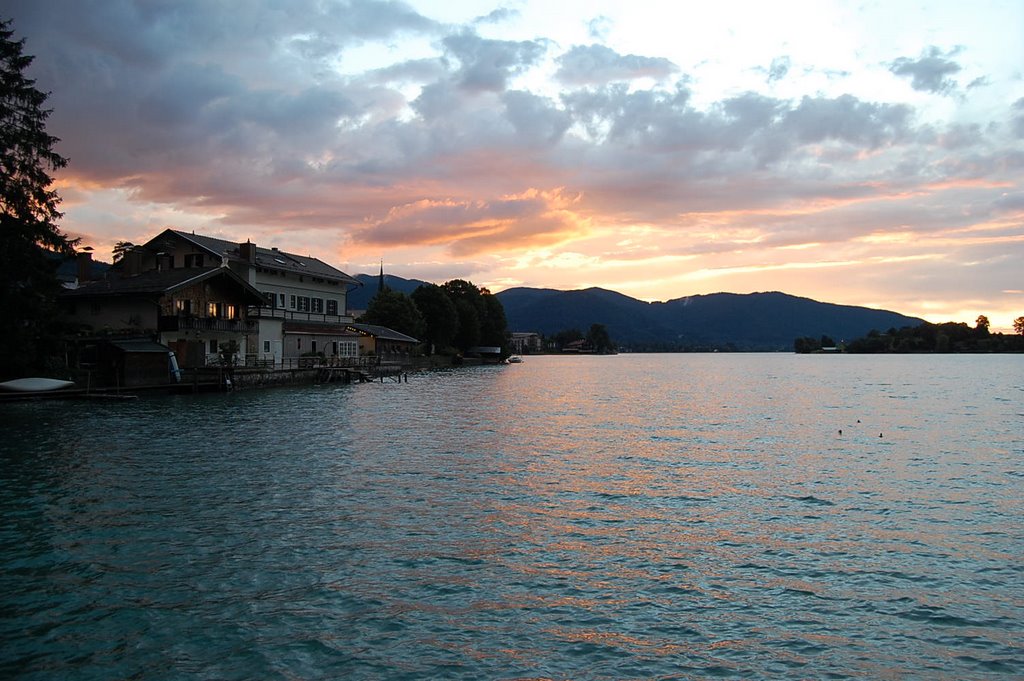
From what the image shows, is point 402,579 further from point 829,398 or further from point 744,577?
point 829,398

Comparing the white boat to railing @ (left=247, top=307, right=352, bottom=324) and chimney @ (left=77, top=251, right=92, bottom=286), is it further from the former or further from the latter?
chimney @ (left=77, top=251, right=92, bottom=286)

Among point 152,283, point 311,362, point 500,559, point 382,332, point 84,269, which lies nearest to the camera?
point 500,559

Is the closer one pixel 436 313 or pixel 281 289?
pixel 281 289

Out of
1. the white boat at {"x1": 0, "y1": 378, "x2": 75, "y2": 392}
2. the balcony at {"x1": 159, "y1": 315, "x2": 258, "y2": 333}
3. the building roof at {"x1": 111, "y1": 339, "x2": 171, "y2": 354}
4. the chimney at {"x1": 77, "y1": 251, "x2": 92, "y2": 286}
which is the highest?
the chimney at {"x1": 77, "y1": 251, "x2": 92, "y2": 286}

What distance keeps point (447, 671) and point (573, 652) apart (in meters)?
1.90

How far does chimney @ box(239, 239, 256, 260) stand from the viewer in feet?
228

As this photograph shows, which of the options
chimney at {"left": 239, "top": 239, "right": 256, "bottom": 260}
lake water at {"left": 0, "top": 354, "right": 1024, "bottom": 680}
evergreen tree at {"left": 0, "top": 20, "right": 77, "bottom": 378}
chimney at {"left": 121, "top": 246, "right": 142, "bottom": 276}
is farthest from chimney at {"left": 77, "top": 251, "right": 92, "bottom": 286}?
lake water at {"left": 0, "top": 354, "right": 1024, "bottom": 680}

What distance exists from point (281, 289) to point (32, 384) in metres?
34.6

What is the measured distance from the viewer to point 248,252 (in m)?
69.7

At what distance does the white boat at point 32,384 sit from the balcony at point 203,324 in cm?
1274

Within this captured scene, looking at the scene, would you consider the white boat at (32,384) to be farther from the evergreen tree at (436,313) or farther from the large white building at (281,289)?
the evergreen tree at (436,313)

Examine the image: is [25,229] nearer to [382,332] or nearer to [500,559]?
[500,559]

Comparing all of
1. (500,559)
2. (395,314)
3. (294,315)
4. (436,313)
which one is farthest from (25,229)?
(436,313)

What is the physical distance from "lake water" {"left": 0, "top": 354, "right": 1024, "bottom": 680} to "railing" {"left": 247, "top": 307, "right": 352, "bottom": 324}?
1455 inches
